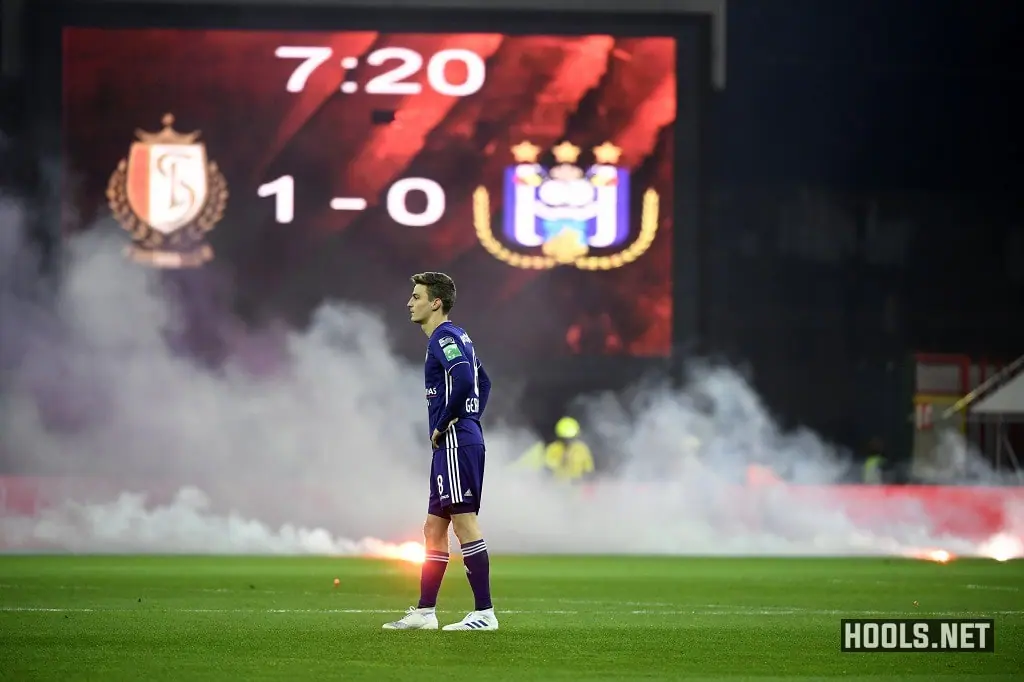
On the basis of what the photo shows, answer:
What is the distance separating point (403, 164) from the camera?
21297mm

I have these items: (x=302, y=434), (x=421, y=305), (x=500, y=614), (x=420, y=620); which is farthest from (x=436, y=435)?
(x=302, y=434)

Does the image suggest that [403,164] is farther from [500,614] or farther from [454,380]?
[454,380]

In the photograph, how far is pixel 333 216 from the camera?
835 inches

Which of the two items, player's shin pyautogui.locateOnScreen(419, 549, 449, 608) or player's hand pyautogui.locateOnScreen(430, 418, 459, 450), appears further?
player's shin pyautogui.locateOnScreen(419, 549, 449, 608)

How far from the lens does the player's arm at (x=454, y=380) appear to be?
29.7 feet

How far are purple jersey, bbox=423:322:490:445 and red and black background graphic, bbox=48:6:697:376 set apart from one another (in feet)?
39.9

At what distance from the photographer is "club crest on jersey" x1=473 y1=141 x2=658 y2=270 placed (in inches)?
843

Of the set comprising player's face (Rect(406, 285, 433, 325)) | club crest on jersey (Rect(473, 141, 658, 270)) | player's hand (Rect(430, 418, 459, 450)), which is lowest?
player's hand (Rect(430, 418, 459, 450))

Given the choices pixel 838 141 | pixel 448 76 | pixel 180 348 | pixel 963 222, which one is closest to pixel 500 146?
pixel 448 76

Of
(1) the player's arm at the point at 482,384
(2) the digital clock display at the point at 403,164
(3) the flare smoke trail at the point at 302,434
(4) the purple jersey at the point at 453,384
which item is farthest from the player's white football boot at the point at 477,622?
(2) the digital clock display at the point at 403,164

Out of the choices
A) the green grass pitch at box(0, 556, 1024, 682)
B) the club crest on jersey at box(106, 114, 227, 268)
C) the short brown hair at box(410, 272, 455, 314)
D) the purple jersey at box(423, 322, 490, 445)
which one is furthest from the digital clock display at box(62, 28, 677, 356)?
the purple jersey at box(423, 322, 490, 445)

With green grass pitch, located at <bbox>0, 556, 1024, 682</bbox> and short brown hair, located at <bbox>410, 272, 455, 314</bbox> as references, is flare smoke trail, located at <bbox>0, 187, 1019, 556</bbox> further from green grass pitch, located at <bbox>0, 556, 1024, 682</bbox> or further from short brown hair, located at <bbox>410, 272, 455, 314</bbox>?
short brown hair, located at <bbox>410, 272, 455, 314</bbox>

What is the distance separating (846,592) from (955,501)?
6821mm

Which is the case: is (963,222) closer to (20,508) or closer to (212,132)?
(212,132)
